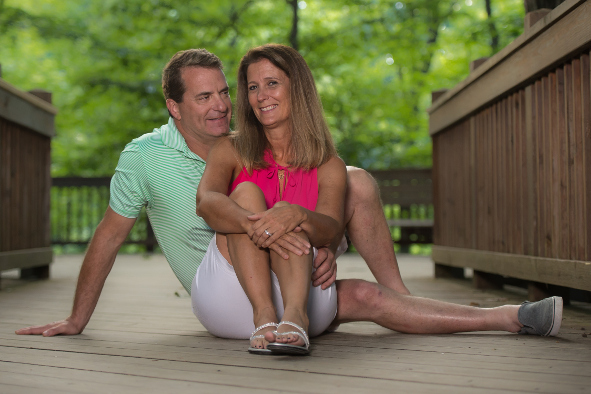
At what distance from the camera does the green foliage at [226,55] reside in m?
10.3

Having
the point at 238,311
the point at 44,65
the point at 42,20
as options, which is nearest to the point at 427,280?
the point at 238,311

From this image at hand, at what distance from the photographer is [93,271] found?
2.35 m

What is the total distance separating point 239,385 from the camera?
1531mm

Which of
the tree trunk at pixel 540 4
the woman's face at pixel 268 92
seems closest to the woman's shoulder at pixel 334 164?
the woman's face at pixel 268 92

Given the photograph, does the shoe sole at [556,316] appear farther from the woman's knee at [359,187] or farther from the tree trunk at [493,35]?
the tree trunk at [493,35]

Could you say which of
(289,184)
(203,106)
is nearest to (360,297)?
(289,184)

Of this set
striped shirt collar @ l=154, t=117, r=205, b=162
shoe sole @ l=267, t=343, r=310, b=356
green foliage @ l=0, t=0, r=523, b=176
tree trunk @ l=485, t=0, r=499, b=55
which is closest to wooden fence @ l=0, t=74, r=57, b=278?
striped shirt collar @ l=154, t=117, r=205, b=162

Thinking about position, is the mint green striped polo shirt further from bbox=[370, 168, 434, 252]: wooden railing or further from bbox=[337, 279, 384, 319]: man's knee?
bbox=[370, 168, 434, 252]: wooden railing

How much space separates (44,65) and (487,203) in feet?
36.2

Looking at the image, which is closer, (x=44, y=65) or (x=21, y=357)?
(x=21, y=357)

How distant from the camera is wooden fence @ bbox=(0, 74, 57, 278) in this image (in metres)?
4.31

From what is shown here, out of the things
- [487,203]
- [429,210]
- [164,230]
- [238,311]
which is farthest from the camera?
[429,210]

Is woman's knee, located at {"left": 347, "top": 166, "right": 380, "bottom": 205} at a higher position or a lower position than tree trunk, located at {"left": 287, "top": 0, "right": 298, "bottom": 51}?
lower

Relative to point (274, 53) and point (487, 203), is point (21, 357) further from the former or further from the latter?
point (487, 203)
